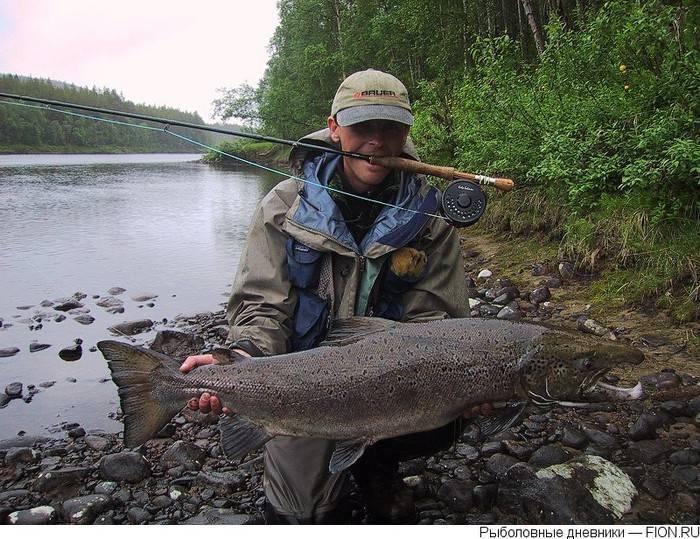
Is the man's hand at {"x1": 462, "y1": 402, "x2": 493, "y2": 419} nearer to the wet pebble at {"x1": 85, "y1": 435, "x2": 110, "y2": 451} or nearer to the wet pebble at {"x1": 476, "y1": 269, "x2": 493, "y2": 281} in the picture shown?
the wet pebble at {"x1": 85, "y1": 435, "x2": 110, "y2": 451}

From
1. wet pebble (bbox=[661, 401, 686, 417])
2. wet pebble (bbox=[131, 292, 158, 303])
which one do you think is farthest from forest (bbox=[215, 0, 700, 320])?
wet pebble (bbox=[131, 292, 158, 303])

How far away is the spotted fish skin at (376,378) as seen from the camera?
8.95 feet

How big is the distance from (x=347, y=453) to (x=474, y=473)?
4.30 ft

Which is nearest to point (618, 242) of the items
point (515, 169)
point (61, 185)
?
point (515, 169)

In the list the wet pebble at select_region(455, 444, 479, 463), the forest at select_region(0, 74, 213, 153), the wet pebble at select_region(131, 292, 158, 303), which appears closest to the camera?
the wet pebble at select_region(455, 444, 479, 463)

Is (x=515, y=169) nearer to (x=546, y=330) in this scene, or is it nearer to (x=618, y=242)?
(x=618, y=242)

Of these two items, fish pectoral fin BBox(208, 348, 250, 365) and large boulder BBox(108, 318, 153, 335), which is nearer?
fish pectoral fin BBox(208, 348, 250, 365)

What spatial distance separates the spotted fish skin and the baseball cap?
4.46 feet

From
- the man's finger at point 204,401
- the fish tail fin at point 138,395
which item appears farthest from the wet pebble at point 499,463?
the fish tail fin at point 138,395

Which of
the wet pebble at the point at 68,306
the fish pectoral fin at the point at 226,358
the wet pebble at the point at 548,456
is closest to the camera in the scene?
the fish pectoral fin at the point at 226,358

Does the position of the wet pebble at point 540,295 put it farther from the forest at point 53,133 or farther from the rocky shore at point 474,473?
the forest at point 53,133

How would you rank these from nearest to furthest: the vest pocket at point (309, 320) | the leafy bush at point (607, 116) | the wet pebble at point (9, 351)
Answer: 1. the vest pocket at point (309, 320)
2. the leafy bush at point (607, 116)
3. the wet pebble at point (9, 351)

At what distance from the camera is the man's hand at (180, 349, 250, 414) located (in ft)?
9.23

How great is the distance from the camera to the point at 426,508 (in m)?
3.46
